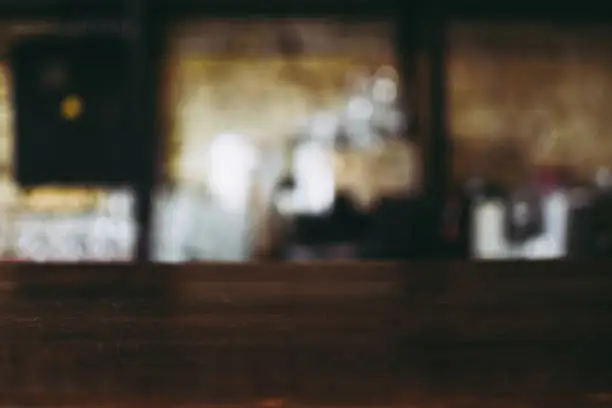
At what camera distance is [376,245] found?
1.54 meters

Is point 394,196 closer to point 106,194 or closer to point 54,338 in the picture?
point 106,194

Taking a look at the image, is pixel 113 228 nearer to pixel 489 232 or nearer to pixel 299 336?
pixel 489 232

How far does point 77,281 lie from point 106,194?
3.01 ft

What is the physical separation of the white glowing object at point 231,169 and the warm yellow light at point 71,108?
28cm

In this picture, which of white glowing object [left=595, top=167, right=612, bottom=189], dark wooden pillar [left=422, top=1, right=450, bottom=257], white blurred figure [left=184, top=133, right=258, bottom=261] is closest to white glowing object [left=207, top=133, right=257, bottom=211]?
white blurred figure [left=184, top=133, right=258, bottom=261]

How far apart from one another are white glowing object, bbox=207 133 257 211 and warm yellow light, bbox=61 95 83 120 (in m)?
0.28

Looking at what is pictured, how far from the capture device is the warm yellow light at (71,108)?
5.35 feet

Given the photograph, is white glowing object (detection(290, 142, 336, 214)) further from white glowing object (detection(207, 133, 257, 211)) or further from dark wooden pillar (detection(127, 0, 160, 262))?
dark wooden pillar (detection(127, 0, 160, 262))

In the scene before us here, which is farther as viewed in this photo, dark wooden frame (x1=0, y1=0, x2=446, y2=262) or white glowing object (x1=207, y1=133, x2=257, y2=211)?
white glowing object (x1=207, y1=133, x2=257, y2=211)

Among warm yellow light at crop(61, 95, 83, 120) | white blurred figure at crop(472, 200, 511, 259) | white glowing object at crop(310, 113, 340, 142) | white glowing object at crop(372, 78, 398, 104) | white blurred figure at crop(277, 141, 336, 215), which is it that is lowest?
white blurred figure at crop(472, 200, 511, 259)

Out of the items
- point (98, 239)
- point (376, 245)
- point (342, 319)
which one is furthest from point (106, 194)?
point (342, 319)

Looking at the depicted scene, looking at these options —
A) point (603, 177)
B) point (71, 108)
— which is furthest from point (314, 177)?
point (603, 177)

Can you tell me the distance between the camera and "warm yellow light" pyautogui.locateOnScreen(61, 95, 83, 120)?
163 cm

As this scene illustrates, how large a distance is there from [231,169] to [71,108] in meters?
0.32
